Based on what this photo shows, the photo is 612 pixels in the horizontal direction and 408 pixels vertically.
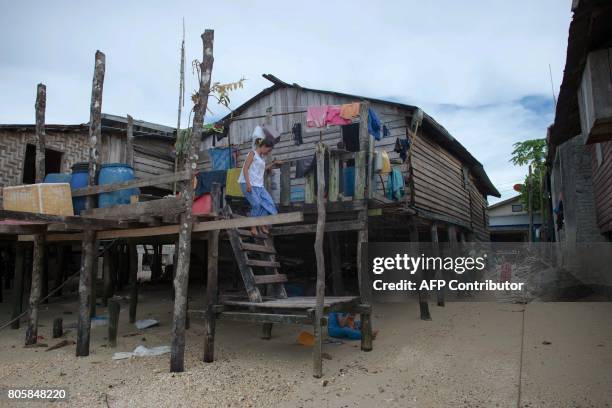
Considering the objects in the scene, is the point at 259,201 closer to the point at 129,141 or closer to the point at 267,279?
Answer: the point at 267,279

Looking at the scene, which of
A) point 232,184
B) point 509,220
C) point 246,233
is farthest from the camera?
point 509,220

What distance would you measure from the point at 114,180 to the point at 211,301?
259 cm

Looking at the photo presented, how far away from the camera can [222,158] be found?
12.3m

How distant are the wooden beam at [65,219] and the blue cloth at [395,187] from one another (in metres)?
5.39

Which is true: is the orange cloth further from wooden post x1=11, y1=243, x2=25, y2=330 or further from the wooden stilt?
wooden post x1=11, y1=243, x2=25, y2=330

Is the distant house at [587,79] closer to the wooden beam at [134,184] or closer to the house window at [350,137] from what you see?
the wooden beam at [134,184]

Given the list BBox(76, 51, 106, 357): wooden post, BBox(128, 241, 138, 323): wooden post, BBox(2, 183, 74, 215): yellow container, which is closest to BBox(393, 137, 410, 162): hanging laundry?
BBox(76, 51, 106, 357): wooden post

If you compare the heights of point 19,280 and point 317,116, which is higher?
point 317,116

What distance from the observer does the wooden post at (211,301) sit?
21.0ft

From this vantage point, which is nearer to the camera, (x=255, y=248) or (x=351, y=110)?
(x=255, y=248)

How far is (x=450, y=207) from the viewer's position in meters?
14.8

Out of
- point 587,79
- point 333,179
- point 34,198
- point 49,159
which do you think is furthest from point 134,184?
point 49,159

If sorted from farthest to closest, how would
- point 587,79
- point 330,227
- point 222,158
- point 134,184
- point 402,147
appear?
point 222,158 < point 402,147 < point 330,227 < point 134,184 < point 587,79

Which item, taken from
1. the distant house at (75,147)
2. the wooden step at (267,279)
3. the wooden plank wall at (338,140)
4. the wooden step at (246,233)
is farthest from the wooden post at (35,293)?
the wooden plank wall at (338,140)
